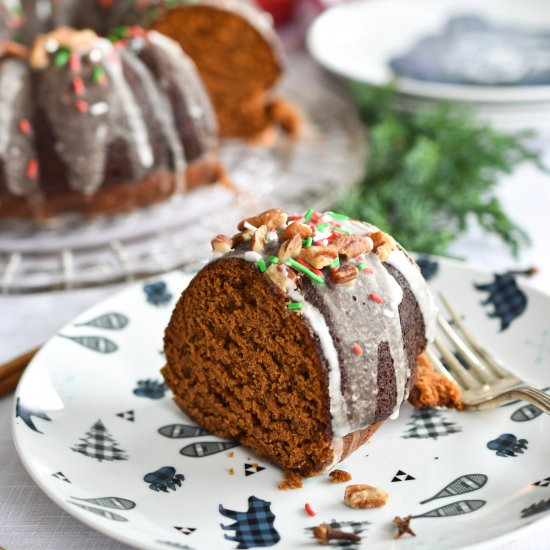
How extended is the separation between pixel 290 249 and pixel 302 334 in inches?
6.5

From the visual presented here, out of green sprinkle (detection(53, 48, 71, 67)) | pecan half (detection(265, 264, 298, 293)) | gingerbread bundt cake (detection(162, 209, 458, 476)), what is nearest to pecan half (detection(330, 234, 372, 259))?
gingerbread bundt cake (detection(162, 209, 458, 476))

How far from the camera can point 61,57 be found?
274 cm

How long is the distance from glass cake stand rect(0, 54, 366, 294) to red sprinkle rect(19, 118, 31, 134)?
34cm

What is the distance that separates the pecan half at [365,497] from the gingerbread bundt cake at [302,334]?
0.10 metres

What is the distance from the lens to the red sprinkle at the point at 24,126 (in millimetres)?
2742

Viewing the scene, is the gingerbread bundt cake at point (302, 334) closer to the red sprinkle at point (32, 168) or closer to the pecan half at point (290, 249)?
the pecan half at point (290, 249)

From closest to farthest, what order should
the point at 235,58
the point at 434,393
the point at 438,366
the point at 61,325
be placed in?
the point at 434,393, the point at 438,366, the point at 61,325, the point at 235,58

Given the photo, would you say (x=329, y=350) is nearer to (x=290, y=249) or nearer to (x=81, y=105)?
(x=290, y=249)

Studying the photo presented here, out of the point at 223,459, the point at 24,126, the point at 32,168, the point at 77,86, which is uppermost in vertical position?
the point at 77,86

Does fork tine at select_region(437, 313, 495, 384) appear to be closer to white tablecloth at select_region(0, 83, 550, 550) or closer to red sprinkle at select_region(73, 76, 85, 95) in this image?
white tablecloth at select_region(0, 83, 550, 550)

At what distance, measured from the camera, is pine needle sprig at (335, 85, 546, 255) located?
106 inches

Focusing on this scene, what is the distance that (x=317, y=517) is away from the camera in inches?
60.8

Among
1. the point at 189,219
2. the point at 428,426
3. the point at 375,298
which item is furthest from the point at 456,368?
the point at 189,219

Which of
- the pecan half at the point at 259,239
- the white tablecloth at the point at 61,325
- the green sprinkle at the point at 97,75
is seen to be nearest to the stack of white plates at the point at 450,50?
the white tablecloth at the point at 61,325
